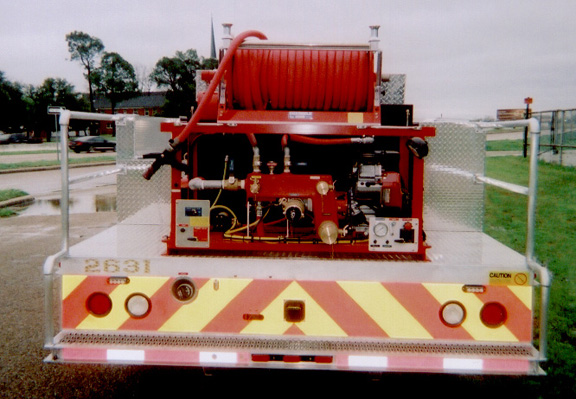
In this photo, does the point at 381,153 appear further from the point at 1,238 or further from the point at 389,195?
the point at 1,238

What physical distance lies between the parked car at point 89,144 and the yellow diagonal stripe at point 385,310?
43.3m

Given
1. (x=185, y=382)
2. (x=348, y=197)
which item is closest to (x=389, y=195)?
(x=348, y=197)

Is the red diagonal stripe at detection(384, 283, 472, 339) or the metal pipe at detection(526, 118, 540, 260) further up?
the metal pipe at detection(526, 118, 540, 260)

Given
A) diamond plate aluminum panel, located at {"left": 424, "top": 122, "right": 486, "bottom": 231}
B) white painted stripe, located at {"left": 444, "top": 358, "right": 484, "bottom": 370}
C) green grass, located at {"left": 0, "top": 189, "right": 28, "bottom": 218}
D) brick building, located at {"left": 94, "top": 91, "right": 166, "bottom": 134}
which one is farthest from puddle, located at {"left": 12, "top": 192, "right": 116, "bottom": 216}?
brick building, located at {"left": 94, "top": 91, "right": 166, "bottom": 134}

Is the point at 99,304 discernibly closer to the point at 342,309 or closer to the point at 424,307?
the point at 342,309

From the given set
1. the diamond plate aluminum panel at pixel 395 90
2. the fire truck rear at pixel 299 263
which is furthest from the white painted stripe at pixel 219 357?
the diamond plate aluminum panel at pixel 395 90

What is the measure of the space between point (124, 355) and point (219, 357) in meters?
0.49

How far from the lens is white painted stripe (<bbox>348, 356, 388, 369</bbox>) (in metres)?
2.96

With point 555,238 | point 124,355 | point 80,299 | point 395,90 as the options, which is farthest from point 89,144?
point 124,355

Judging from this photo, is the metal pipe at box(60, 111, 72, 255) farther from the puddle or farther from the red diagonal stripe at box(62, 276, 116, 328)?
the puddle

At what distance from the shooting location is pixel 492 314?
10.0 ft

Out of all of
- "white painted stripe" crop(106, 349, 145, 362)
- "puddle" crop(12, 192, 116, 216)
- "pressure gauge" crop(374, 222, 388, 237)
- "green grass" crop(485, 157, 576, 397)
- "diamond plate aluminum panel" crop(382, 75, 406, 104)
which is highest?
"diamond plate aluminum panel" crop(382, 75, 406, 104)

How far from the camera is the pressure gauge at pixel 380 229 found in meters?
3.29

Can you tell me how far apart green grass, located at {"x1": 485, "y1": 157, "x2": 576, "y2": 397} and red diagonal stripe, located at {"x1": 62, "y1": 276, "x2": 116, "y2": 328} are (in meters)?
2.89
